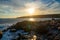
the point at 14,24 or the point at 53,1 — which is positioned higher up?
the point at 53,1

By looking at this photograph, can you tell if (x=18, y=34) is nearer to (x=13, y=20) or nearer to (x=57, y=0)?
(x=13, y=20)

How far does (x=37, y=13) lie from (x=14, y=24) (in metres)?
0.39

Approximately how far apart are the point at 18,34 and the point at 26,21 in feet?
0.77

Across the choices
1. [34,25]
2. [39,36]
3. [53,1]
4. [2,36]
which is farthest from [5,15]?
[53,1]

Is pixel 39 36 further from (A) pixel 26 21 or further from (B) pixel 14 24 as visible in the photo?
(B) pixel 14 24

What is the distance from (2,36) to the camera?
1867 mm

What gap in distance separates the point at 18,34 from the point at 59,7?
2.51 ft

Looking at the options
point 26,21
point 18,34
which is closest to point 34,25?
point 26,21

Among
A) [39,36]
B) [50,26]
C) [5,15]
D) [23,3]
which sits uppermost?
[23,3]

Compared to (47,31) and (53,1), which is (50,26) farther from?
(53,1)

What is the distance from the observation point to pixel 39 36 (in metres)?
1.89

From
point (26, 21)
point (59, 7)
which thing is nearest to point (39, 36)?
point (26, 21)

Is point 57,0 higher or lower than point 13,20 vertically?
higher

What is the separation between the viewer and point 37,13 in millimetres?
1938
